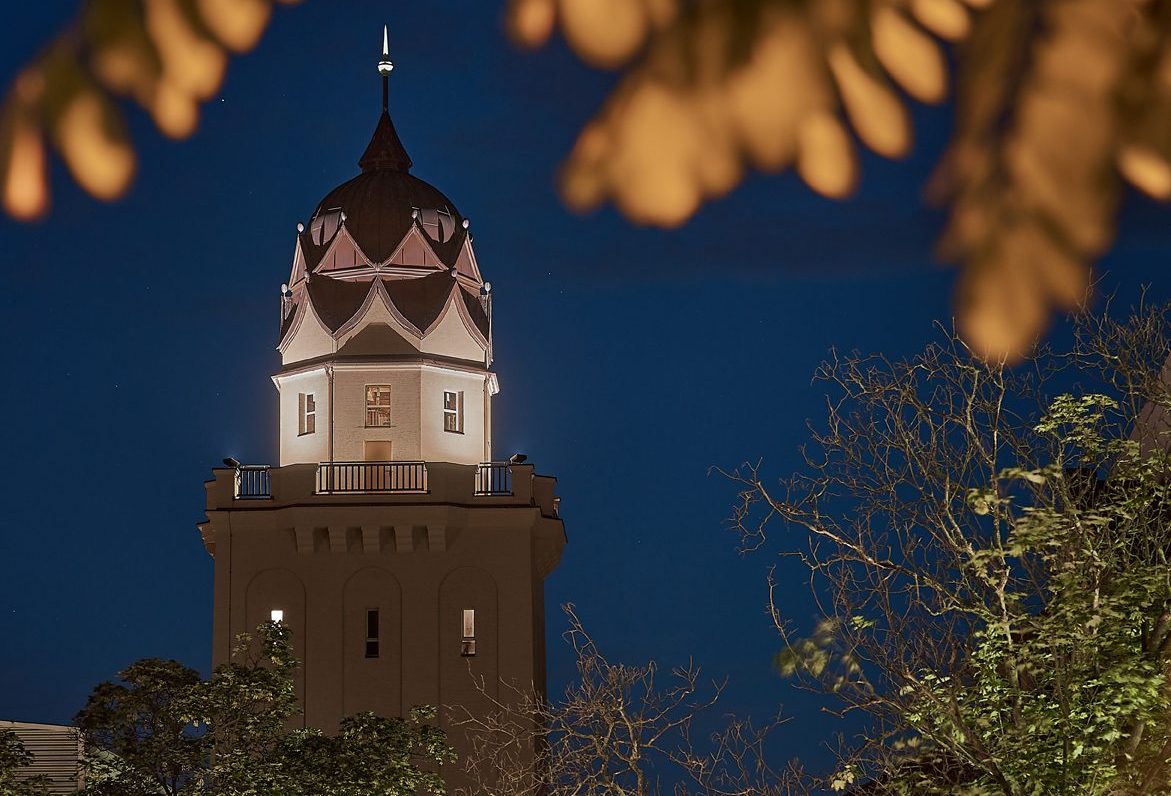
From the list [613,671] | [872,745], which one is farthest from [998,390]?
[613,671]

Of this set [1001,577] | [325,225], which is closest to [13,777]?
[1001,577]

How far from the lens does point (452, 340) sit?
54.8 m

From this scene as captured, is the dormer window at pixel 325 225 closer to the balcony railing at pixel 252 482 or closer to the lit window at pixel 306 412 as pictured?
the lit window at pixel 306 412

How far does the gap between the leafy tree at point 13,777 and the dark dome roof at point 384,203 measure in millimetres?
25242

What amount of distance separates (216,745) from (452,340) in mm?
22304

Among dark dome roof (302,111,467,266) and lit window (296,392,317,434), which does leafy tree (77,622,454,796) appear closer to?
lit window (296,392,317,434)

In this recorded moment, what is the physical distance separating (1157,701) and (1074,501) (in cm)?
305

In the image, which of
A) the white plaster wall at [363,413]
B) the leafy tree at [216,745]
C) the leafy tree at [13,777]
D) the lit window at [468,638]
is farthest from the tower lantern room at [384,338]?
the leafy tree at [13,777]

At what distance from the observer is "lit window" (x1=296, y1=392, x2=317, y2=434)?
5428 centimetres

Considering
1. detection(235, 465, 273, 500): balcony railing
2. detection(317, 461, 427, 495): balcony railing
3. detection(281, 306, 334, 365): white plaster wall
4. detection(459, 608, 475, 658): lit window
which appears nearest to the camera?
detection(459, 608, 475, 658): lit window

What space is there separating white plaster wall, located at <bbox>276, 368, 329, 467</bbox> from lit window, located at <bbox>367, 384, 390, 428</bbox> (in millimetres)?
1227

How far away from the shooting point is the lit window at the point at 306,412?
54.3 meters

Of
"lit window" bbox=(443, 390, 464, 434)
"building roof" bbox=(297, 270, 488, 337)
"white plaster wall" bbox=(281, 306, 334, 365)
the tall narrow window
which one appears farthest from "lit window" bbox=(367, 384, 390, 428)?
the tall narrow window

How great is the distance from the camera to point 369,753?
117 ft
